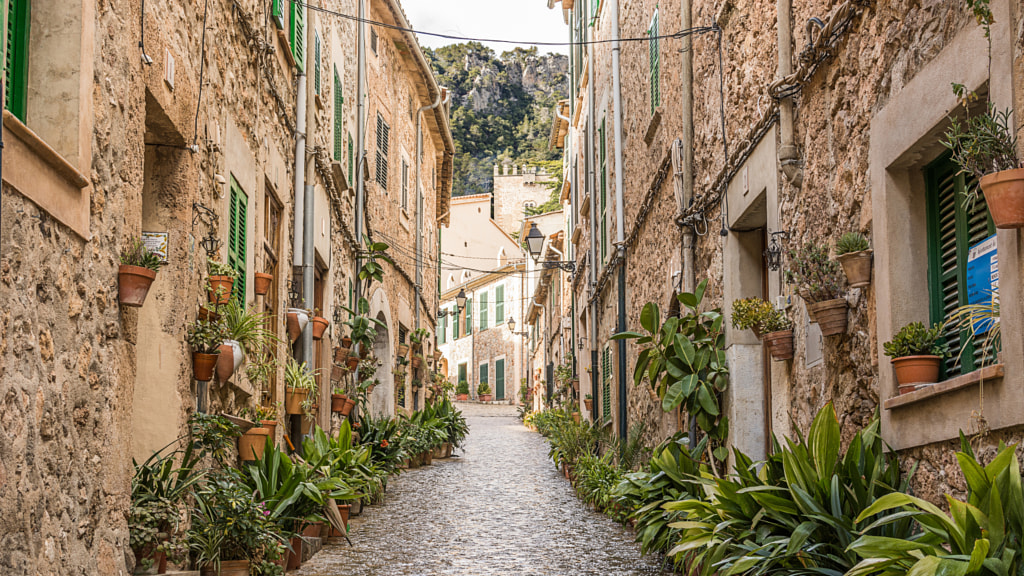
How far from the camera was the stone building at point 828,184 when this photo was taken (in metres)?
4.02

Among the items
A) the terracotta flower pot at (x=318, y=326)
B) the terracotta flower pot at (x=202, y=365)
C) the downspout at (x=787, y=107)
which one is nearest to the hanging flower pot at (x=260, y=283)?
the terracotta flower pot at (x=202, y=365)

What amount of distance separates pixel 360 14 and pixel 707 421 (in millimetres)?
8603

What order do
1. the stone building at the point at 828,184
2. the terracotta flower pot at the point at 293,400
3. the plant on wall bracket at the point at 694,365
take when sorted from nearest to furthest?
the stone building at the point at 828,184, the plant on wall bracket at the point at 694,365, the terracotta flower pot at the point at 293,400

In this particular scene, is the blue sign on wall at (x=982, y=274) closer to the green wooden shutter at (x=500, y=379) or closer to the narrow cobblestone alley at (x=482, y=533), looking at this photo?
the narrow cobblestone alley at (x=482, y=533)

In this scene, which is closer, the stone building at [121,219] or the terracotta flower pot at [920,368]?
the stone building at [121,219]

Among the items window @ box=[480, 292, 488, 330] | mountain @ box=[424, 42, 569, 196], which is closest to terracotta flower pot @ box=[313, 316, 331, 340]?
window @ box=[480, 292, 488, 330]

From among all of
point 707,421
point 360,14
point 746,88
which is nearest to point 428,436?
point 360,14

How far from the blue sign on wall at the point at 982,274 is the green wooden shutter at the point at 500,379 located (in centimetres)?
4245

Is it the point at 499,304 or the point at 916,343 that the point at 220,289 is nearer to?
the point at 916,343

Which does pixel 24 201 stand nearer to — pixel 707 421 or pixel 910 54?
pixel 910 54

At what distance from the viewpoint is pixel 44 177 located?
3.92 m

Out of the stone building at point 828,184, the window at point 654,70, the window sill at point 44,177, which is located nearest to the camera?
the window sill at point 44,177

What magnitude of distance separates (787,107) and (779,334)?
1.39 metres

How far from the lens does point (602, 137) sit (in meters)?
15.9
